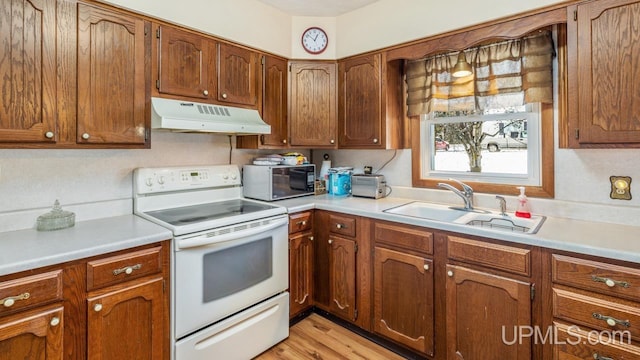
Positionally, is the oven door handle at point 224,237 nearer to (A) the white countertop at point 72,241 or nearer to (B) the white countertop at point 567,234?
(A) the white countertop at point 72,241

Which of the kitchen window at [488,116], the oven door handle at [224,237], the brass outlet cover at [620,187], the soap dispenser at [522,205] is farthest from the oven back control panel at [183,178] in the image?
the brass outlet cover at [620,187]

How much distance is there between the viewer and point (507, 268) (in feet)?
5.19

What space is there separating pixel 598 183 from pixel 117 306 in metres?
2.61

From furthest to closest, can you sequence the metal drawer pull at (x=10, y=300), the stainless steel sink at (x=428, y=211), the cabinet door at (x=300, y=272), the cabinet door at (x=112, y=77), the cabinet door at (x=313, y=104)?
the cabinet door at (x=313, y=104)
the cabinet door at (x=300, y=272)
the stainless steel sink at (x=428, y=211)
the cabinet door at (x=112, y=77)
the metal drawer pull at (x=10, y=300)

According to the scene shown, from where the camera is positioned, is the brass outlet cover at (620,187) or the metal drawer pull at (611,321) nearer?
the metal drawer pull at (611,321)

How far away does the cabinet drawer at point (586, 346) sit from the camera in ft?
4.25

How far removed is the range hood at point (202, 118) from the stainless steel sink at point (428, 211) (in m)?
1.12

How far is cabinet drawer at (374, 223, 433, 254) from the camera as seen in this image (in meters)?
1.86

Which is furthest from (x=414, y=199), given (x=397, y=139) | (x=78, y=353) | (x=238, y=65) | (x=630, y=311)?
(x=78, y=353)

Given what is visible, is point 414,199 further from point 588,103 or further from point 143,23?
point 143,23

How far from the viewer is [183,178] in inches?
88.1

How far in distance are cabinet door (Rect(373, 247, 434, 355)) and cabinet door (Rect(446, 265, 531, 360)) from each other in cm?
13

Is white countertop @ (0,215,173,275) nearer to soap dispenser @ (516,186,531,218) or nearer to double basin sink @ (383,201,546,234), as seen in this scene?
double basin sink @ (383,201,546,234)

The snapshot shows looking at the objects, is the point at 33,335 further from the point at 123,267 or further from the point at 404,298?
the point at 404,298
